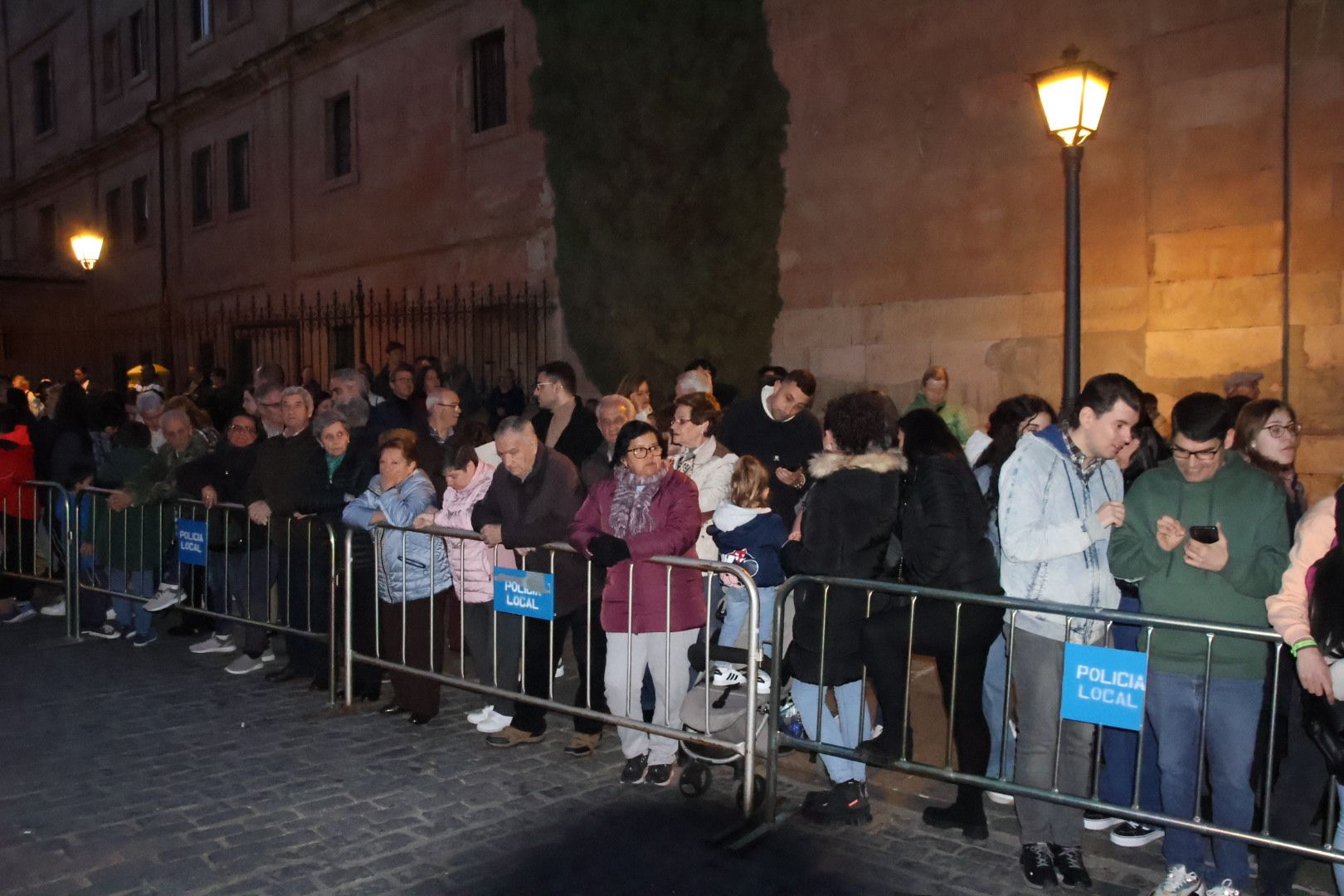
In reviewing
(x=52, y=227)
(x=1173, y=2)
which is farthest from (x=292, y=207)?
(x=1173, y=2)

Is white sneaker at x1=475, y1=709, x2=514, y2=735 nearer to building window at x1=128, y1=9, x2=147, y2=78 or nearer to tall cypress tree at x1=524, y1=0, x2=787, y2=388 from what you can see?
tall cypress tree at x1=524, y1=0, x2=787, y2=388

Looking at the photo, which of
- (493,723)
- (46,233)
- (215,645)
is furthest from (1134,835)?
(46,233)

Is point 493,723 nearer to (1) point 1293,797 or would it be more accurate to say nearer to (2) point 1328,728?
(1) point 1293,797

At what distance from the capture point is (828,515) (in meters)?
4.93

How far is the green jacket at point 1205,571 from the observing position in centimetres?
411

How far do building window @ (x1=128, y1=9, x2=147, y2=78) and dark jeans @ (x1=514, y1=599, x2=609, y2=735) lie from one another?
26.5m

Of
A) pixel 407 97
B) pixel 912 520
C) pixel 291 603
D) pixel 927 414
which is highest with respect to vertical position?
pixel 407 97

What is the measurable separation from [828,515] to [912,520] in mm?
368

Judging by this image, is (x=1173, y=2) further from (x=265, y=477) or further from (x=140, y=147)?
(x=140, y=147)

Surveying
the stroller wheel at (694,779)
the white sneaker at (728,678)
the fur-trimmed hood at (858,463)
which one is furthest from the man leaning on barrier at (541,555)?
the fur-trimmed hood at (858,463)

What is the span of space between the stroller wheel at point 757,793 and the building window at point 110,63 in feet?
97.4

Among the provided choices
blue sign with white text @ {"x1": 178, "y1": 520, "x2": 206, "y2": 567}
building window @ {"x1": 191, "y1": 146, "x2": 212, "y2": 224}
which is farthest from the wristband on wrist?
building window @ {"x1": 191, "y1": 146, "x2": 212, "y2": 224}

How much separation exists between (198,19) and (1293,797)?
88.8 feet

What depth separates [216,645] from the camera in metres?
8.37
